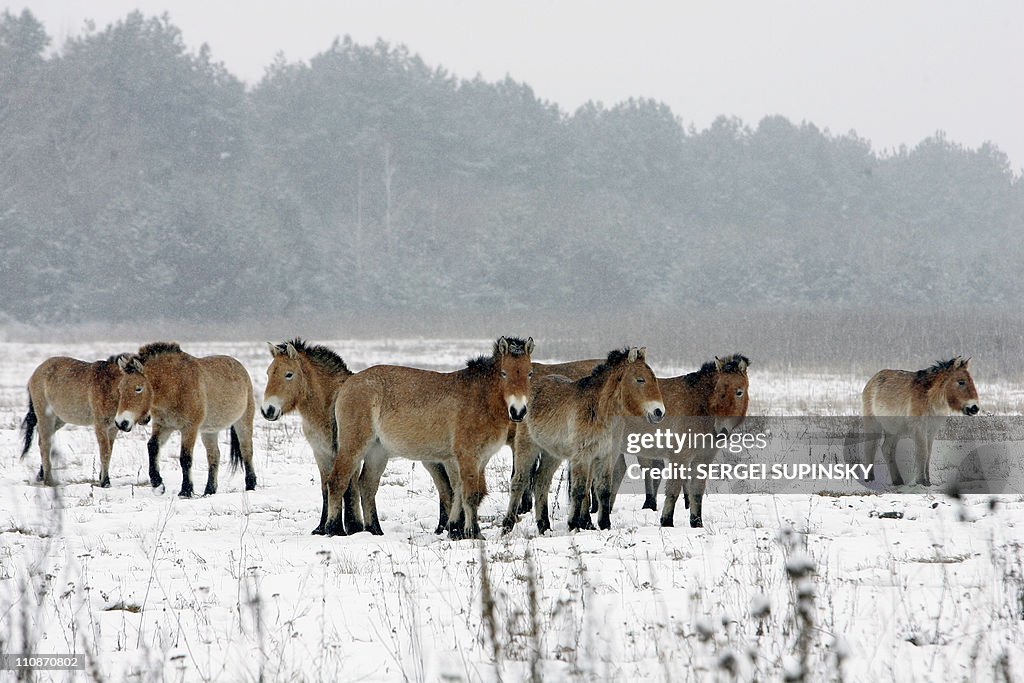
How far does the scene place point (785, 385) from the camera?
2214 cm

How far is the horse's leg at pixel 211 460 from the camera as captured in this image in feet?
38.1

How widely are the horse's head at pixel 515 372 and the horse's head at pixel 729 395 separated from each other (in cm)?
261

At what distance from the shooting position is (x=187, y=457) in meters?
11.3

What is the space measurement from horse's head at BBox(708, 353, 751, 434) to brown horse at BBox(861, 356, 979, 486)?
296 centimetres

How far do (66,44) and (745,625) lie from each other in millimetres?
80082

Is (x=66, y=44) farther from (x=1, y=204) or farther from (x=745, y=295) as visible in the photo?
(x=745, y=295)

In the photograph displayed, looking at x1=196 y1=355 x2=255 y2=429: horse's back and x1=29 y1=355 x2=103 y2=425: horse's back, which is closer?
x1=196 y1=355 x2=255 y2=429: horse's back

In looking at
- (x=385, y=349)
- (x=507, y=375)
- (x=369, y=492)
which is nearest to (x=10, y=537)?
(x=369, y=492)

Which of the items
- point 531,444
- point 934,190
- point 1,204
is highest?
point 934,190

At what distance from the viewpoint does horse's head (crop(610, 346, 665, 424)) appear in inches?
366

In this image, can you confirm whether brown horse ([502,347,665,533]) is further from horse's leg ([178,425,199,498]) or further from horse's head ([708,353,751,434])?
horse's leg ([178,425,199,498])

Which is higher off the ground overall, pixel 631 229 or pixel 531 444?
pixel 631 229


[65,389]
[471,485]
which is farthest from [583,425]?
[65,389]

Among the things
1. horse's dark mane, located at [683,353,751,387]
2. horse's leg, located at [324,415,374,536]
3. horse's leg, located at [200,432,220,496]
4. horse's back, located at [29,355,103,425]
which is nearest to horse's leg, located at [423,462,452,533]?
horse's leg, located at [324,415,374,536]
